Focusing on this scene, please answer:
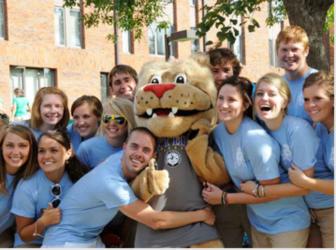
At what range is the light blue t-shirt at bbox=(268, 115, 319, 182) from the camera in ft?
11.9

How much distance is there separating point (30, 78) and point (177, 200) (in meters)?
16.7

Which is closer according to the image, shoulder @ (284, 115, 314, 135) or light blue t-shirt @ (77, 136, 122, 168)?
shoulder @ (284, 115, 314, 135)

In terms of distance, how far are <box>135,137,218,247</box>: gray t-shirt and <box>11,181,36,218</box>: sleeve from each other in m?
0.76

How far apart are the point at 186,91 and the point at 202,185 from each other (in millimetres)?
659

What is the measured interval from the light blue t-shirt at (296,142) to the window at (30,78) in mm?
16615

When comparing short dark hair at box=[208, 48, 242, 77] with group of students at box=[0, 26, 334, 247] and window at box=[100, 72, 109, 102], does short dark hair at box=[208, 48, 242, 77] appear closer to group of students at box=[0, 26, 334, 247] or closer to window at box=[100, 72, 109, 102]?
group of students at box=[0, 26, 334, 247]

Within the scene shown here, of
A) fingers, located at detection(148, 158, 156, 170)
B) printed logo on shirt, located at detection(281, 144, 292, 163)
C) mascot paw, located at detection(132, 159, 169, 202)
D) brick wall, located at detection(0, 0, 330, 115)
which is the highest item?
brick wall, located at detection(0, 0, 330, 115)

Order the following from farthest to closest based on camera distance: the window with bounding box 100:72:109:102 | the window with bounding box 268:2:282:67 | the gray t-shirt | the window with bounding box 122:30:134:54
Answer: the window with bounding box 268:2:282:67 → the window with bounding box 122:30:134:54 → the window with bounding box 100:72:109:102 → the gray t-shirt

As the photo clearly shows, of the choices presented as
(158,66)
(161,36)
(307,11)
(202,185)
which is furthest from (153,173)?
(161,36)

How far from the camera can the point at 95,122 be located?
4.95 meters

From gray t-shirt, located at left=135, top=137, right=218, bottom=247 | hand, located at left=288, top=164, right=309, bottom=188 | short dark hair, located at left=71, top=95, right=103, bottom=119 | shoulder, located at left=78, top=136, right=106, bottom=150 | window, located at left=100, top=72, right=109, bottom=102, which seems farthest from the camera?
window, located at left=100, top=72, right=109, bottom=102

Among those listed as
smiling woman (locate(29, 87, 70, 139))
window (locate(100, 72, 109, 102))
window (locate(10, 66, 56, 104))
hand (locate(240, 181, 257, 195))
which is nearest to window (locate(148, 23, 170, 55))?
window (locate(100, 72, 109, 102))

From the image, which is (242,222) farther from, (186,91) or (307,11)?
(307,11)

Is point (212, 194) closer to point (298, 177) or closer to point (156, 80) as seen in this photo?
point (298, 177)
